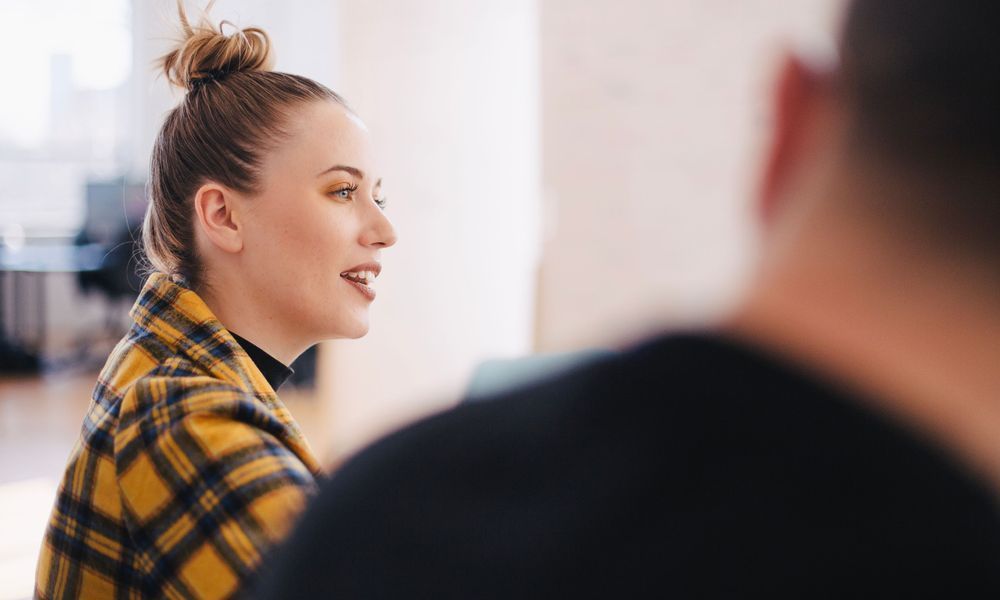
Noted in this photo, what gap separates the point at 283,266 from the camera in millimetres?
1204

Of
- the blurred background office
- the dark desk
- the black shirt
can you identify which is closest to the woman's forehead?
the black shirt

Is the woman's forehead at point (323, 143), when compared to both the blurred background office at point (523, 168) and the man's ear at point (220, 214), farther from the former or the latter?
the blurred background office at point (523, 168)

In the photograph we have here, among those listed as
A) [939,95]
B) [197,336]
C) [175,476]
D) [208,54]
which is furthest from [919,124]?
[208,54]

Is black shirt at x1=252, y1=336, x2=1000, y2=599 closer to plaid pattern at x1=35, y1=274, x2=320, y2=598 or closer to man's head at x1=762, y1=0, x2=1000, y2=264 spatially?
man's head at x1=762, y1=0, x2=1000, y2=264

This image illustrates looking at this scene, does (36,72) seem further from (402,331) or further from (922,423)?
(922,423)

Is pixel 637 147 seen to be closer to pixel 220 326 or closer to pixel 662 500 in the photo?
pixel 220 326

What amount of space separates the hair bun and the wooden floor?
1.80m

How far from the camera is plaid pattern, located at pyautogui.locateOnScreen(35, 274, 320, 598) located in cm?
79

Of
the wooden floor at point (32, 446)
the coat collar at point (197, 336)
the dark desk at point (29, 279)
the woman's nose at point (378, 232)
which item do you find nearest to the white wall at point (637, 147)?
the wooden floor at point (32, 446)

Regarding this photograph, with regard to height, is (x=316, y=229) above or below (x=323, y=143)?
below

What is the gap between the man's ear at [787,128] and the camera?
335mm

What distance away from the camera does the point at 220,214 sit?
3.96ft

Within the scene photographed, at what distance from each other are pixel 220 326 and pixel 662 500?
32.0 inches

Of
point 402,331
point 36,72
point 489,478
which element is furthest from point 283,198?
point 36,72
